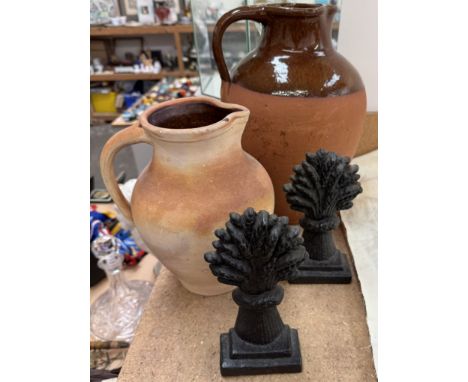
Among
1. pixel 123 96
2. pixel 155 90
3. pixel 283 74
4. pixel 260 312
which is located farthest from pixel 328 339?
pixel 123 96

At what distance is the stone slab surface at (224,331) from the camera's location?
0.56 m

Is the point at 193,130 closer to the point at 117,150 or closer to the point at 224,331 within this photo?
the point at 117,150

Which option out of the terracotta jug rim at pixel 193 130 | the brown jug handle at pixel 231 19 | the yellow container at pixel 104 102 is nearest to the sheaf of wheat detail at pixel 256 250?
the terracotta jug rim at pixel 193 130

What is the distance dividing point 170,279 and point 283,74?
42 cm

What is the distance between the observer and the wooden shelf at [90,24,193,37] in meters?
2.91

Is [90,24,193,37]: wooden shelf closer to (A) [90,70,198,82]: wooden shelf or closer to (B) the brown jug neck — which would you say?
(A) [90,70,198,82]: wooden shelf

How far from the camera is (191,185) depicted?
0.57m

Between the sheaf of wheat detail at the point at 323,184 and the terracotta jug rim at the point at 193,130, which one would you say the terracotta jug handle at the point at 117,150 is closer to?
the terracotta jug rim at the point at 193,130

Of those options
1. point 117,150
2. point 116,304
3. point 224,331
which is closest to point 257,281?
point 224,331

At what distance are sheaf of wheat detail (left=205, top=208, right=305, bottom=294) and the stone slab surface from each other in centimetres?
15

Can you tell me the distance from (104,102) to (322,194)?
3.05 meters

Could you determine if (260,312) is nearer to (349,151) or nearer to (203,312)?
(203,312)

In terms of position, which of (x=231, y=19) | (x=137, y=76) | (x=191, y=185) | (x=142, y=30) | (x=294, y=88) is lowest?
(x=191, y=185)

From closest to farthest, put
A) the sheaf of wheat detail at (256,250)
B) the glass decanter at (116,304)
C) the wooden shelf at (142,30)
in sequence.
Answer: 1. the sheaf of wheat detail at (256,250)
2. the glass decanter at (116,304)
3. the wooden shelf at (142,30)
